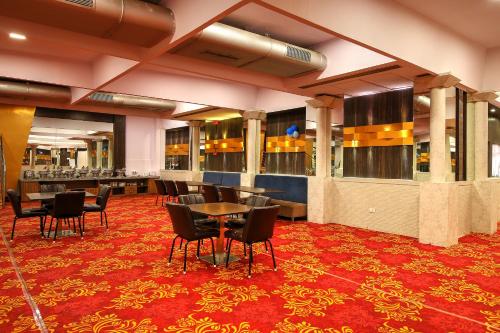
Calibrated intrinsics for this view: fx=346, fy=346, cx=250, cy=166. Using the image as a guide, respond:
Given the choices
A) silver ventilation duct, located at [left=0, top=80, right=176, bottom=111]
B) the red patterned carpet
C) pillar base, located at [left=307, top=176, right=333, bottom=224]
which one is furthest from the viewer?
silver ventilation duct, located at [left=0, top=80, right=176, bottom=111]

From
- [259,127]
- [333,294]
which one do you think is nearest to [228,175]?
[259,127]

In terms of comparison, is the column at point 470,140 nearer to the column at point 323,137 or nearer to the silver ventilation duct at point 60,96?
the column at point 323,137

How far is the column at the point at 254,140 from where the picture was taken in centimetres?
995

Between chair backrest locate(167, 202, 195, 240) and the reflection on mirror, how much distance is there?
953cm

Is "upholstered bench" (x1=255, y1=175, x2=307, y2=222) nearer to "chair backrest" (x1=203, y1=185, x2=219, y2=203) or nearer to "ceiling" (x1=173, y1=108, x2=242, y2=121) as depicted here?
"chair backrest" (x1=203, y1=185, x2=219, y2=203)

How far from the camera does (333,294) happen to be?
12.0 feet

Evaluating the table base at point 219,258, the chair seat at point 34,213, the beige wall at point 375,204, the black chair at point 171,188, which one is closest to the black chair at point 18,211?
the chair seat at point 34,213

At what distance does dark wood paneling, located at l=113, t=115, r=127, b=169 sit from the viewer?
13.7m

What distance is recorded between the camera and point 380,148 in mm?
7473

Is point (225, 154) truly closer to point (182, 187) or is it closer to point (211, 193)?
point (182, 187)

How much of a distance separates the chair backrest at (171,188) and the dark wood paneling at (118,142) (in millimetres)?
4270

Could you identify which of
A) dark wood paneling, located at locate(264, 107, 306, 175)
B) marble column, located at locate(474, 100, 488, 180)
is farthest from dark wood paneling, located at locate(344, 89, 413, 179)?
dark wood paneling, located at locate(264, 107, 306, 175)

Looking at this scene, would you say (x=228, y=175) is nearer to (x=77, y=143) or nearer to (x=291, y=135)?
(x=291, y=135)

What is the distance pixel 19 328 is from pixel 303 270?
3036mm
